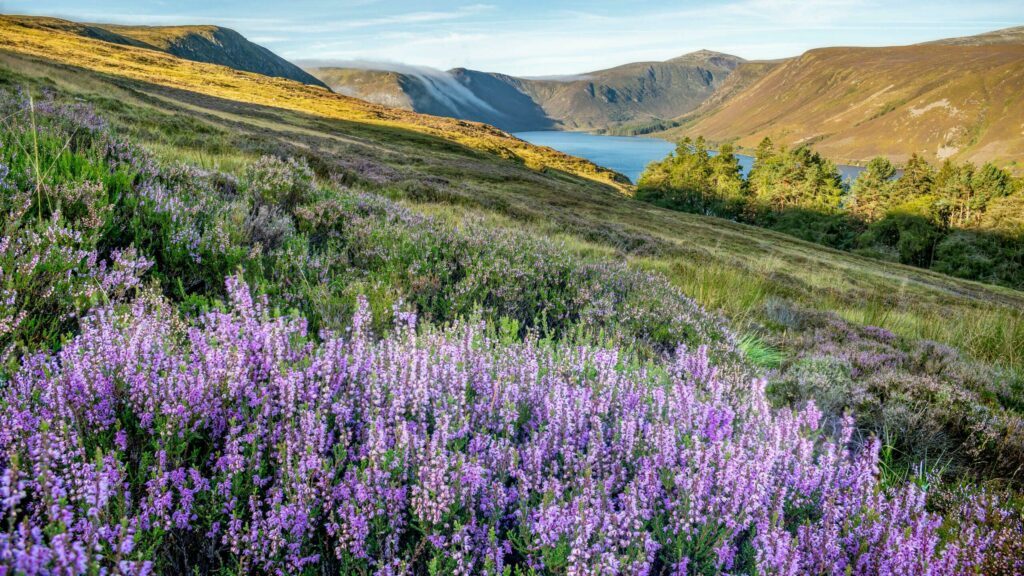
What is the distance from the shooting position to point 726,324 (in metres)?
6.57

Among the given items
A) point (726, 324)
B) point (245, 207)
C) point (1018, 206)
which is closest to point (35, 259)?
point (245, 207)

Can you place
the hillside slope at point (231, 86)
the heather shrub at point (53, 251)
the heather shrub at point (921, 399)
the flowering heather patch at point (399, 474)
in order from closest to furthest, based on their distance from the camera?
the flowering heather patch at point (399, 474), the heather shrub at point (53, 251), the heather shrub at point (921, 399), the hillside slope at point (231, 86)

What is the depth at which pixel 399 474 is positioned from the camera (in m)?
1.95

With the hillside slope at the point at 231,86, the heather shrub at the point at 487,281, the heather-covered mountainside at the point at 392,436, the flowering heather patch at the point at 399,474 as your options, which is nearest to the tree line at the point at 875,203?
the hillside slope at the point at 231,86

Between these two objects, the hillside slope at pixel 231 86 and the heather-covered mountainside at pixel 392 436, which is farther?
the hillside slope at pixel 231 86

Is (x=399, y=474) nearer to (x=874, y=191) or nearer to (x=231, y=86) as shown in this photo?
(x=231, y=86)

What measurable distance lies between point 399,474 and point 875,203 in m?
90.7

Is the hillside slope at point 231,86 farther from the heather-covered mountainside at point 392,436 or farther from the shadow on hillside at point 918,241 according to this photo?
the heather-covered mountainside at point 392,436

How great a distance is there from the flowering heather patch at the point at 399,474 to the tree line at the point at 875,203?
72.9 metres

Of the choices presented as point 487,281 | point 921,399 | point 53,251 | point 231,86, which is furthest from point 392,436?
point 231,86

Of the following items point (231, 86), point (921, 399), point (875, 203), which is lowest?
point (921, 399)

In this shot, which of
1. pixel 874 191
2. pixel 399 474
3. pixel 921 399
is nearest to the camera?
pixel 399 474

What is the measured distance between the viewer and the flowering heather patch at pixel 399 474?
1694mm

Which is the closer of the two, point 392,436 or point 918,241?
point 392,436
